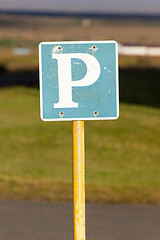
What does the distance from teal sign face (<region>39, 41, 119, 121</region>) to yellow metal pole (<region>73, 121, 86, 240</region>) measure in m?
0.11

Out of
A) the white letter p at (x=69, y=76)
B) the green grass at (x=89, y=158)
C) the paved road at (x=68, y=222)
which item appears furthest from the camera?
the green grass at (x=89, y=158)

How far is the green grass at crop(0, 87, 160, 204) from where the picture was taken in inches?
319

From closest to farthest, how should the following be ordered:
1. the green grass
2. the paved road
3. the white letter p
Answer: the white letter p
the paved road
the green grass

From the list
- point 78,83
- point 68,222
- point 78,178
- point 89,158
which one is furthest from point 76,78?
point 89,158

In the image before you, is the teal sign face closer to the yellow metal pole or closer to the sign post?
the sign post

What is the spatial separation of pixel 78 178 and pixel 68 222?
2352mm

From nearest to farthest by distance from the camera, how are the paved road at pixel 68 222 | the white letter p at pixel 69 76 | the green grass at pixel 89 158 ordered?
the white letter p at pixel 69 76
the paved road at pixel 68 222
the green grass at pixel 89 158

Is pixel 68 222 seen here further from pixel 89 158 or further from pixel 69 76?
pixel 89 158

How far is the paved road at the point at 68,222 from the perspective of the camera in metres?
6.09

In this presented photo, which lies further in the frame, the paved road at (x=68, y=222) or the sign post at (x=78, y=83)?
the paved road at (x=68, y=222)

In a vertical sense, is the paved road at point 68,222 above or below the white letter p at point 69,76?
below

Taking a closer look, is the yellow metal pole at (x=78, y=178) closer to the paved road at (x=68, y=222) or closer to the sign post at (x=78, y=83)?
the sign post at (x=78, y=83)

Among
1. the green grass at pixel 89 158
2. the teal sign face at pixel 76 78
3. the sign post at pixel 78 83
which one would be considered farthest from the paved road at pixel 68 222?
the teal sign face at pixel 76 78

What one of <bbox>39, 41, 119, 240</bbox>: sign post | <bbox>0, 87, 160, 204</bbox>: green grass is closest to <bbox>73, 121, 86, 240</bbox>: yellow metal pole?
<bbox>39, 41, 119, 240</bbox>: sign post
